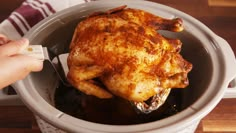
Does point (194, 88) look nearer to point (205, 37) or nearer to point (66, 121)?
point (205, 37)

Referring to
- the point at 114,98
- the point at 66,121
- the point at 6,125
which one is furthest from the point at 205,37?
the point at 6,125

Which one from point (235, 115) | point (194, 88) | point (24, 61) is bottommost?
point (235, 115)

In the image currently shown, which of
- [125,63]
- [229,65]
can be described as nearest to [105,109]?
[125,63]

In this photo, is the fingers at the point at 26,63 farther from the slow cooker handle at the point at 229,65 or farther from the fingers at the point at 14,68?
the slow cooker handle at the point at 229,65

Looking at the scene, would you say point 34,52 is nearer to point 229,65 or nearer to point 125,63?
point 125,63

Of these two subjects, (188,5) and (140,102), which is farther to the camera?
(188,5)

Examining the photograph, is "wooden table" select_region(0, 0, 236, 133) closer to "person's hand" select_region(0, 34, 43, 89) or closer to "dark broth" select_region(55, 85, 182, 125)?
"dark broth" select_region(55, 85, 182, 125)
